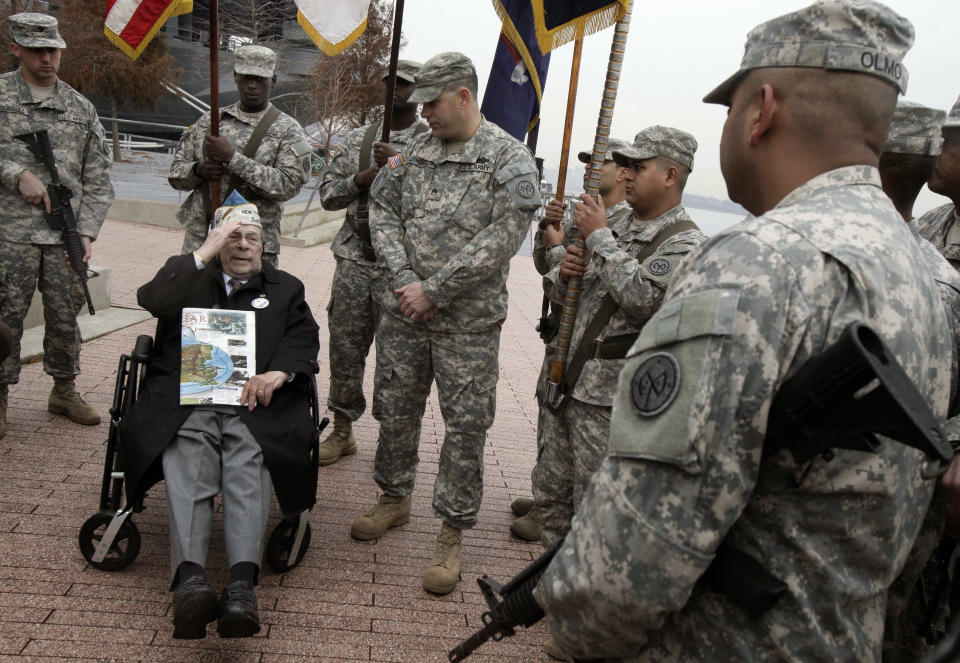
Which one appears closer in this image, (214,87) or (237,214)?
(237,214)

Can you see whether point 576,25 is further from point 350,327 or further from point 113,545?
point 113,545

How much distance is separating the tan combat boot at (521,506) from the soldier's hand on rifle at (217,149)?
2485 mm

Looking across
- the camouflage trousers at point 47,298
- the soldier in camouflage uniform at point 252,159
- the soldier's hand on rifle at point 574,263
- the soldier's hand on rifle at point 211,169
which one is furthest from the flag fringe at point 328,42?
the soldier's hand on rifle at point 574,263

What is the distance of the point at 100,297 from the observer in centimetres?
704

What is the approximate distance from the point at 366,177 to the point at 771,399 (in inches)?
140

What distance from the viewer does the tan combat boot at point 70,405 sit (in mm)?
4531

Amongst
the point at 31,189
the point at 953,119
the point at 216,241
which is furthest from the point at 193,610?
the point at 953,119

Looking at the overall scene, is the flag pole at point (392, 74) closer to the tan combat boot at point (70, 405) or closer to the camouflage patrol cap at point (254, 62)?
the camouflage patrol cap at point (254, 62)

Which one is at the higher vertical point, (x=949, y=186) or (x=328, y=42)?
(x=328, y=42)

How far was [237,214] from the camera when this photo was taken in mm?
3535

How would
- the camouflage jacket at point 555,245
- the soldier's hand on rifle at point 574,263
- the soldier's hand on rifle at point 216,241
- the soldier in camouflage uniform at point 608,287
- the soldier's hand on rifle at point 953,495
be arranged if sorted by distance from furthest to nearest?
the camouflage jacket at point 555,245 → the soldier's hand on rifle at point 216,241 → the soldier's hand on rifle at point 574,263 → the soldier in camouflage uniform at point 608,287 → the soldier's hand on rifle at point 953,495

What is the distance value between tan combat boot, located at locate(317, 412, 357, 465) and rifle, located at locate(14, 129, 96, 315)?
68.4 inches

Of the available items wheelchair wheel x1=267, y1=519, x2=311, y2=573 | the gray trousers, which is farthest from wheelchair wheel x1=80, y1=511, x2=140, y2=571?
wheelchair wheel x1=267, y1=519, x2=311, y2=573

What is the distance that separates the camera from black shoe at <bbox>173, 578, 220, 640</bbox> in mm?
2514
